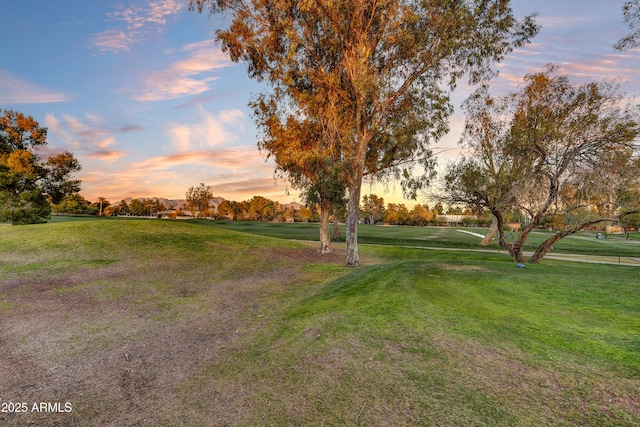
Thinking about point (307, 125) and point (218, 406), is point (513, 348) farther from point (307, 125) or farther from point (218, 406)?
point (307, 125)

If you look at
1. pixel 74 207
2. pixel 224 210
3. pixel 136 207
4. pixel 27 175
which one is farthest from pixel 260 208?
pixel 27 175

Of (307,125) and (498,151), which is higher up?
(307,125)

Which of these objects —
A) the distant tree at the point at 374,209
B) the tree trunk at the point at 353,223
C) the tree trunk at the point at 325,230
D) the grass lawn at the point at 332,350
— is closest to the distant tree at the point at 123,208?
the distant tree at the point at 374,209

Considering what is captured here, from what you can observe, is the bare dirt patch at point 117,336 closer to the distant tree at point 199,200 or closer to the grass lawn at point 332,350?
the grass lawn at point 332,350

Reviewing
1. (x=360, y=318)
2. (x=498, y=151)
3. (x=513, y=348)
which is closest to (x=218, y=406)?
(x=360, y=318)

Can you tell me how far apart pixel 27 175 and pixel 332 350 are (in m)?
41.8

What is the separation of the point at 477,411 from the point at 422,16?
20912 millimetres

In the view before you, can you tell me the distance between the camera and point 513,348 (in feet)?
19.3

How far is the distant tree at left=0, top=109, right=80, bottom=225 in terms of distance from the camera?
107 feet

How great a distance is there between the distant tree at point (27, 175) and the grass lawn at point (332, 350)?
26.4 meters

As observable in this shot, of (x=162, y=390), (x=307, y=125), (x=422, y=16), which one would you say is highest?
(x=422, y=16)

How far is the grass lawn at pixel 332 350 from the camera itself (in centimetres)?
460

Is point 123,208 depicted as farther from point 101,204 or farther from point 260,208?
point 260,208

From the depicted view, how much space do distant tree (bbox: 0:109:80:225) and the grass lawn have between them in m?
26.4
